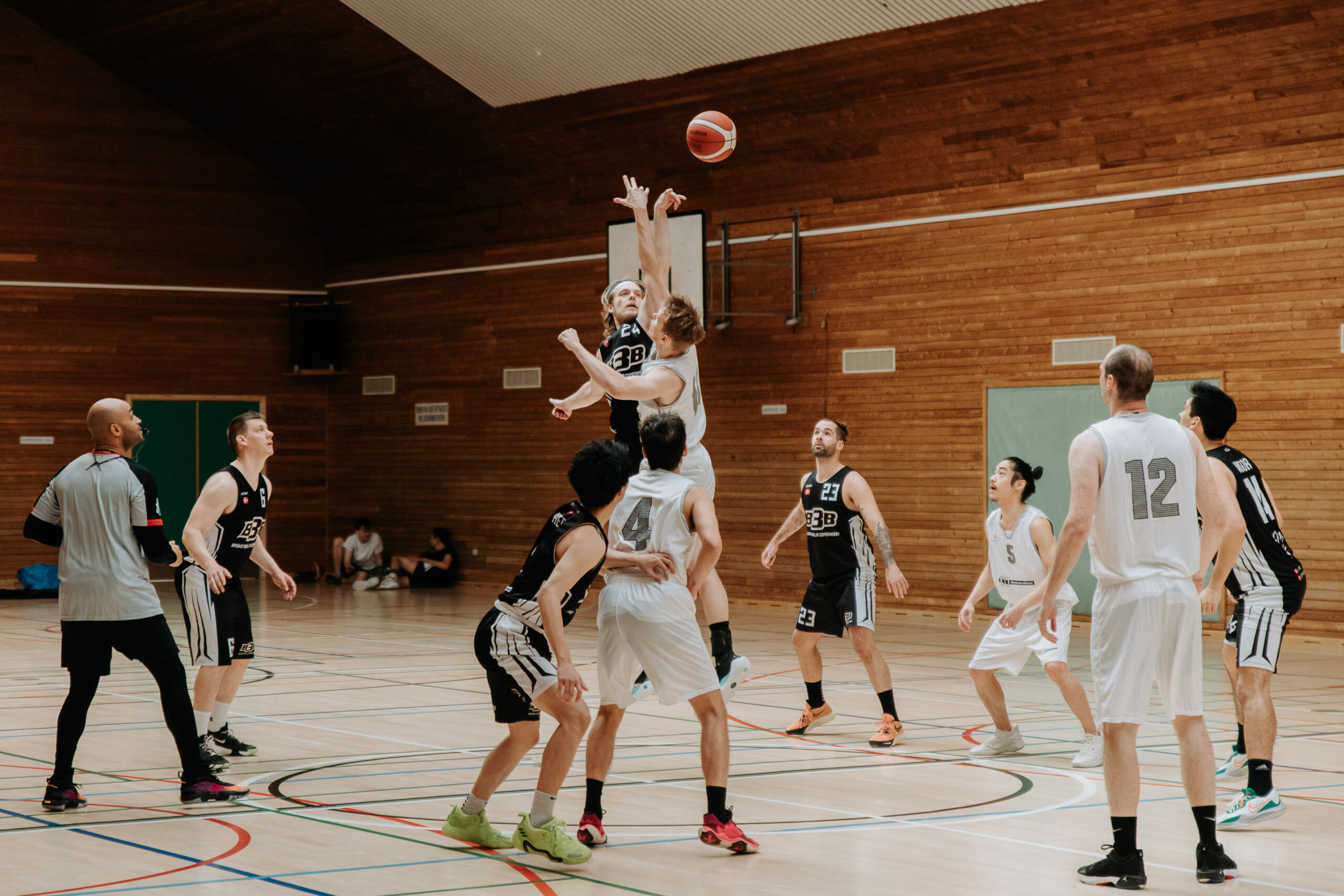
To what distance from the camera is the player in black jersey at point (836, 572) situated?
28.9ft

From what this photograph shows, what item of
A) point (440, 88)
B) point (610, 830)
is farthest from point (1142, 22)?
point (610, 830)

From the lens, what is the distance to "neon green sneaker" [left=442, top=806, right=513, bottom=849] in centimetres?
577

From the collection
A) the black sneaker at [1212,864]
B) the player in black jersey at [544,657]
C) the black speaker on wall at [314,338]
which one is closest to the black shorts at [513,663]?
the player in black jersey at [544,657]

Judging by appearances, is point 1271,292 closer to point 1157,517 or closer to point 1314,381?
point 1314,381

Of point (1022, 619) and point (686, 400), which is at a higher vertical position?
point (686, 400)

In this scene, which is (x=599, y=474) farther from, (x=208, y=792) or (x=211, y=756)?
(x=211, y=756)

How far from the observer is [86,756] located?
26.3 feet

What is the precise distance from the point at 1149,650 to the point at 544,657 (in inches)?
86.0

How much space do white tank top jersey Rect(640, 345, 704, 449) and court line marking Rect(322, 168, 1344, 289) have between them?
8742 millimetres

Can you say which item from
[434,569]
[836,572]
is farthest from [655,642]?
[434,569]

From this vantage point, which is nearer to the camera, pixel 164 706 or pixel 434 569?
pixel 164 706

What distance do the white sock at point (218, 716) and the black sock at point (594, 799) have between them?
116 inches

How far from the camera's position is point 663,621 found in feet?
18.4

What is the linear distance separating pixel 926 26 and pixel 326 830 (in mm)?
11343
